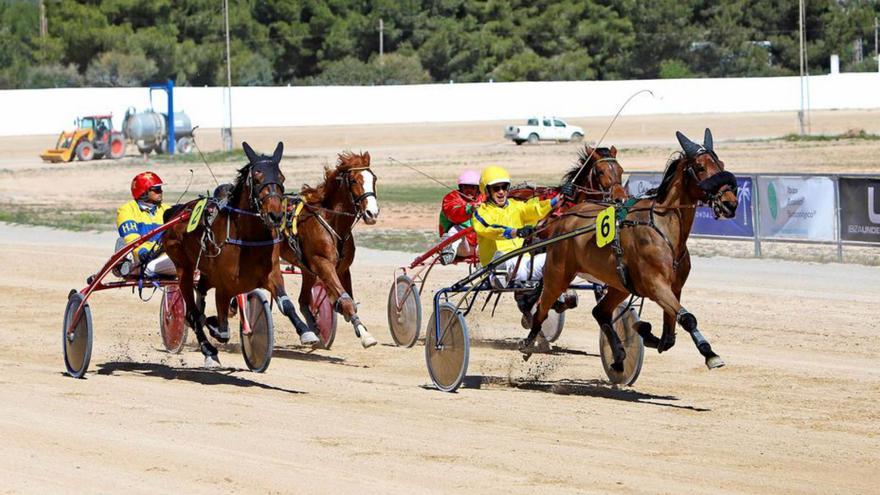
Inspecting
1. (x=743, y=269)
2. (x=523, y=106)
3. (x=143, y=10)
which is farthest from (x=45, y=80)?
(x=743, y=269)

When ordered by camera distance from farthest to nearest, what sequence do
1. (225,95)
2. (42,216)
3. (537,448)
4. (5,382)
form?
(225,95) → (42,216) → (5,382) → (537,448)

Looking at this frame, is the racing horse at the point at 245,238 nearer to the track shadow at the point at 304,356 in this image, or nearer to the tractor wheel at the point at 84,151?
the track shadow at the point at 304,356

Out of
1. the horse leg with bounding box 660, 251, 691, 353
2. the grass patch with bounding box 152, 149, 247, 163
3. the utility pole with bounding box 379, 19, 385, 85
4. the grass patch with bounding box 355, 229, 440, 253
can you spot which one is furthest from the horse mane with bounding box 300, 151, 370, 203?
the utility pole with bounding box 379, 19, 385, 85

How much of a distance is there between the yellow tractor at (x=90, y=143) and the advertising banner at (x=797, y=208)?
32.1 metres

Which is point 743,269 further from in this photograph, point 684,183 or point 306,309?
point 684,183

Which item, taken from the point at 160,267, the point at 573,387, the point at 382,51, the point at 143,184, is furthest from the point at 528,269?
the point at 382,51

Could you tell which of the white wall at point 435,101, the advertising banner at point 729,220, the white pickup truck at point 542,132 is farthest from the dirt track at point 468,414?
the white wall at point 435,101

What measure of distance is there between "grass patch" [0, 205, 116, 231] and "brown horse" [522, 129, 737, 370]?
17412 mm

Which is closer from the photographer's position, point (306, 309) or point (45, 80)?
point (306, 309)

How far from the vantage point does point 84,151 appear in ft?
157

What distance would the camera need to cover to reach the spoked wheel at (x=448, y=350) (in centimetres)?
1012

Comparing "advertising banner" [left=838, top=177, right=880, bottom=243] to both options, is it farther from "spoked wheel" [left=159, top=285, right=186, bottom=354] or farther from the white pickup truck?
the white pickup truck

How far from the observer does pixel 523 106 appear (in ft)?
219

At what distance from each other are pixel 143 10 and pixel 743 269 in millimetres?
61219
